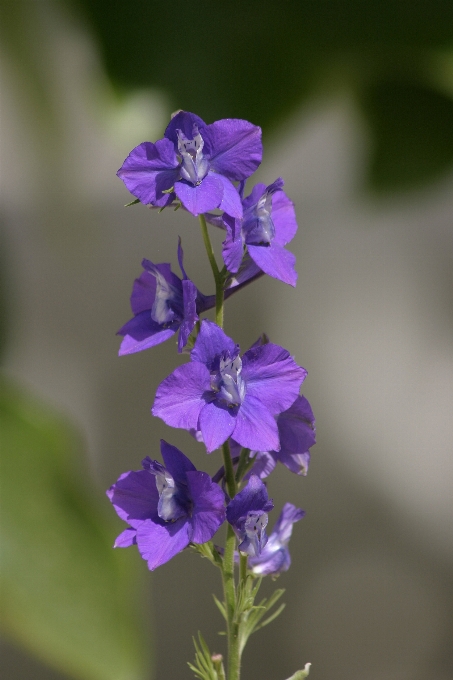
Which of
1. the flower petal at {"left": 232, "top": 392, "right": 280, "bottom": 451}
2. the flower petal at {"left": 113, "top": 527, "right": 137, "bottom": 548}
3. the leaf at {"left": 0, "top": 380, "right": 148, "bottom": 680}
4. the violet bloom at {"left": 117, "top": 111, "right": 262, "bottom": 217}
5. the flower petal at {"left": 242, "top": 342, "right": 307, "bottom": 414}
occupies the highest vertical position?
the violet bloom at {"left": 117, "top": 111, "right": 262, "bottom": 217}

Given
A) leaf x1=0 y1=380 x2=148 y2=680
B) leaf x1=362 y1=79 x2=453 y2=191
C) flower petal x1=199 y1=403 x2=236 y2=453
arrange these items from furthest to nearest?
leaf x1=362 y1=79 x2=453 y2=191 → leaf x1=0 y1=380 x2=148 y2=680 → flower petal x1=199 y1=403 x2=236 y2=453

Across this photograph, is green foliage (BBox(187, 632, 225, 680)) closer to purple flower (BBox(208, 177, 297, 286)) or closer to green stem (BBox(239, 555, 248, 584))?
green stem (BBox(239, 555, 248, 584))

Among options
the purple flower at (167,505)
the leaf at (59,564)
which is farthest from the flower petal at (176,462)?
the leaf at (59,564)

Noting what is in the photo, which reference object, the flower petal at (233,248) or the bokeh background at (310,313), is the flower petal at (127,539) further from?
the bokeh background at (310,313)

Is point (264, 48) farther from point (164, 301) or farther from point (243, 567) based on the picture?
point (243, 567)

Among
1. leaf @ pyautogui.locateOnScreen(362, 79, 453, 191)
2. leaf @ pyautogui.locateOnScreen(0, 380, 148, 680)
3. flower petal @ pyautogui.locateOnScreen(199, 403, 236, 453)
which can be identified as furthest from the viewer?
leaf @ pyautogui.locateOnScreen(362, 79, 453, 191)

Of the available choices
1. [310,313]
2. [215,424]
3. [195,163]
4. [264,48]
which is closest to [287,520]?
[215,424]

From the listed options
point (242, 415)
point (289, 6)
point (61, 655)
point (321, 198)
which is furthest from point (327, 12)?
point (61, 655)

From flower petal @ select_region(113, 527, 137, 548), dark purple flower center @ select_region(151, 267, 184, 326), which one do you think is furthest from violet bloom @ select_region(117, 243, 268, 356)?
flower petal @ select_region(113, 527, 137, 548)
